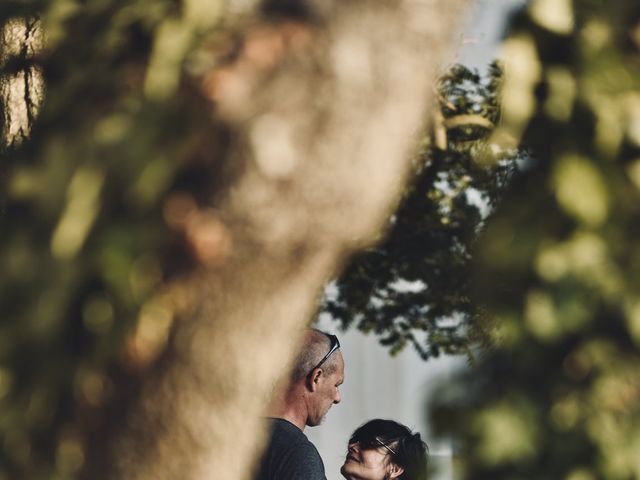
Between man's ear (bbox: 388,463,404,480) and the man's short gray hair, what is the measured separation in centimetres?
55

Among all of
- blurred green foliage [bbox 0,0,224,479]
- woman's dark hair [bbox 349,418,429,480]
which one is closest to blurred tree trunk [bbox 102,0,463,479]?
blurred green foliage [bbox 0,0,224,479]

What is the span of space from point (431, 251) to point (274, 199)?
588cm

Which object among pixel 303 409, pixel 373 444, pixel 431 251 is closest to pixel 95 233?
pixel 303 409

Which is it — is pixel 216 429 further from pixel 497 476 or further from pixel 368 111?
pixel 497 476

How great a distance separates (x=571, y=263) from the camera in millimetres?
1708

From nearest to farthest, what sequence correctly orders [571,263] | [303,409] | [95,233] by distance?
1. [95,233]
2. [571,263]
3. [303,409]

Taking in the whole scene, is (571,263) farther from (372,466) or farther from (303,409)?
(372,466)

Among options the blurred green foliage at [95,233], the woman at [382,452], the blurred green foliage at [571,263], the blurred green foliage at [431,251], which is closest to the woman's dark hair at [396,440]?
the woman at [382,452]

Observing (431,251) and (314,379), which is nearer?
(314,379)

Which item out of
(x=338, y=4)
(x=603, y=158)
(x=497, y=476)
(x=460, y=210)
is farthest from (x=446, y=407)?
(x=460, y=210)

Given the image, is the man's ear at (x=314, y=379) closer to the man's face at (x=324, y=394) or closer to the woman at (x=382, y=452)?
the man's face at (x=324, y=394)

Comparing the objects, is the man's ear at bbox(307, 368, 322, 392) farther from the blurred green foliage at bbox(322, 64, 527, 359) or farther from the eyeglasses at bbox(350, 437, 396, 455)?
the blurred green foliage at bbox(322, 64, 527, 359)

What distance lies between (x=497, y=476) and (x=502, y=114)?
0.60 meters

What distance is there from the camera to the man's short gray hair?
14.4 feet
